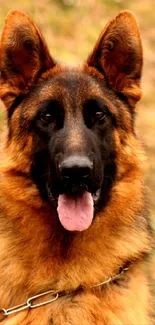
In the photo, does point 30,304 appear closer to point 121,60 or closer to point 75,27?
point 121,60

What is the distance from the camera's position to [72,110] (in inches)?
179

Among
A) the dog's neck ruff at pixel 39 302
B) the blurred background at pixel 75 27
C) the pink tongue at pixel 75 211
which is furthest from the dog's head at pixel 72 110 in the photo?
the blurred background at pixel 75 27

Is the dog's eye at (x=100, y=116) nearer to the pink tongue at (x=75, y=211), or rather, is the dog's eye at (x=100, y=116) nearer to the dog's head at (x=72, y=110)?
the dog's head at (x=72, y=110)

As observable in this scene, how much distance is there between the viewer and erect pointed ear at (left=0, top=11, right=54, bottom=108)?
181 inches

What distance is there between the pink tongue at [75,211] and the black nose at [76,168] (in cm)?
21

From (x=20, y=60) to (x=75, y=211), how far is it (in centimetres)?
112

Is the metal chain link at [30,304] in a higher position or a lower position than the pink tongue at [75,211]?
lower

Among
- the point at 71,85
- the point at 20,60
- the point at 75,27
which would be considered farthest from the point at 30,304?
the point at 75,27

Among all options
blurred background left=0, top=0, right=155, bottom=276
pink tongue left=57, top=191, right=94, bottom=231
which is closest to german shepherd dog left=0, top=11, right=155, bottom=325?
pink tongue left=57, top=191, right=94, bottom=231

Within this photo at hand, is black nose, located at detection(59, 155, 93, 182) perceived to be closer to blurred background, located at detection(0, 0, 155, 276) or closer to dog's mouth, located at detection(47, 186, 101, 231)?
dog's mouth, located at detection(47, 186, 101, 231)

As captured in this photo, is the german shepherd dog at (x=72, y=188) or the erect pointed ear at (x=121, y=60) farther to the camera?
the erect pointed ear at (x=121, y=60)

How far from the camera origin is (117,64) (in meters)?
4.84

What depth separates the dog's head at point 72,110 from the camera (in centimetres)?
439

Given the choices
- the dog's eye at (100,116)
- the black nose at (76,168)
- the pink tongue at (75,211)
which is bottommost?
the pink tongue at (75,211)
